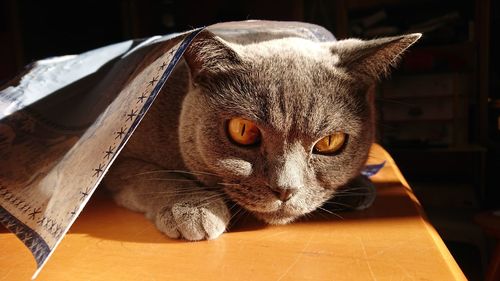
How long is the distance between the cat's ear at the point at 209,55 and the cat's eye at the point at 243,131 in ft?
0.40

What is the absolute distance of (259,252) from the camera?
63 centimetres

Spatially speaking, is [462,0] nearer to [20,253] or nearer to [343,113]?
[343,113]

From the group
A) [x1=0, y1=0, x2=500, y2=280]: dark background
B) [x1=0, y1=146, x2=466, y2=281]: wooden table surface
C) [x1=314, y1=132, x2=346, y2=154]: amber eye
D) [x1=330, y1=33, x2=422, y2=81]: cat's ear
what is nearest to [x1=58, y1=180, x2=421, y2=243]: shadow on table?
[x1=0, y1=146, x2=466, y2=281]: wooden table surface

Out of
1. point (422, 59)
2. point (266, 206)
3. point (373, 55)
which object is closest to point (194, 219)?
point (266, 206)

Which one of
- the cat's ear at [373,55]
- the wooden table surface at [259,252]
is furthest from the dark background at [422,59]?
the wooden table surface at [259,252]

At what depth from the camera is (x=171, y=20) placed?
2900mm

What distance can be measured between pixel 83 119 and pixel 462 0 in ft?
9.00

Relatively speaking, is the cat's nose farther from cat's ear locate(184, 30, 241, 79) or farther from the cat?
cat's ear locate(184, 30, 241, 79)

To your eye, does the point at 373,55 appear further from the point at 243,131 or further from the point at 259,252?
the point at 259,252

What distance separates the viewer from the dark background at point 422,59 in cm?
236

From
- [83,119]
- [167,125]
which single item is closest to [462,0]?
[167,125]

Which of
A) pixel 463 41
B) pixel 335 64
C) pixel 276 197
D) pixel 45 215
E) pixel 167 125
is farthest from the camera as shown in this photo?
pixel 463 41

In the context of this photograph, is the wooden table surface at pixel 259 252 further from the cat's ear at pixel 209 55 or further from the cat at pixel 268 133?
the cat's ear at pixel 209 55

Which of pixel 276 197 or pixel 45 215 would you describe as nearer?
pixel 45 215
